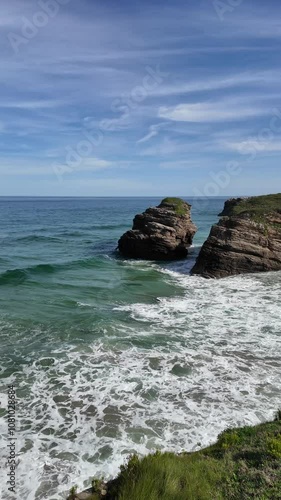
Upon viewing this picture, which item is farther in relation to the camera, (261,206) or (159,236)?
(159,236)

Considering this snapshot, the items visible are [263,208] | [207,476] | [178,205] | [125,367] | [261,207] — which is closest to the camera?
[207,476]

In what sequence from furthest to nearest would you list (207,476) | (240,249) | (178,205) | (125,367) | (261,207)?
1. (178,205)
2. (261,207)
3. (240,249)
4. (125,367)
5. (207,476)

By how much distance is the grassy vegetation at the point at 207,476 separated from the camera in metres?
7.46

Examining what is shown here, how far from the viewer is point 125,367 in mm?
16078

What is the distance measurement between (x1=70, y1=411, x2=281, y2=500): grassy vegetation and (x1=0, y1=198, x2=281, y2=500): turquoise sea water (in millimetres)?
2063

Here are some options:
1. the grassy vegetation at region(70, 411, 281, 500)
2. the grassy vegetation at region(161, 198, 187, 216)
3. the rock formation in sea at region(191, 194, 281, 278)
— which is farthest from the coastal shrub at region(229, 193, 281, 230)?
the grassy vegetation at region(70, 411, 281, 500)

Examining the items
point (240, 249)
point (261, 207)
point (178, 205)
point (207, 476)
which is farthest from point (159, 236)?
point (207, 476)

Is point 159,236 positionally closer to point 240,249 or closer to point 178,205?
point 178,205

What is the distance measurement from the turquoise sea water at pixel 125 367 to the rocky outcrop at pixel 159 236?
33.7 feet

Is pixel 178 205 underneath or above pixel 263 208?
above

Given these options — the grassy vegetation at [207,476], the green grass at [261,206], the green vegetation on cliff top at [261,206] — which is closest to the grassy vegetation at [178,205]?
the green vegetation on cliff top at [261,206]

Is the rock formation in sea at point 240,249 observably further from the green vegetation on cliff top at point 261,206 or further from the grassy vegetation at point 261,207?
the green vegetation on cliff top at point 261,206

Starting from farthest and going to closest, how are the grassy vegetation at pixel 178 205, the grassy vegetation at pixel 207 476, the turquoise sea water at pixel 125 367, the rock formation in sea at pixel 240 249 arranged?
the grassy vegetation at pixel 178 205, the rock formation in sea at pixel 240 249, the turquoise sea water at pixel 125 367, the grassy vegetation at pixel 207 476

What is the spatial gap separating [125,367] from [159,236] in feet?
86.1
